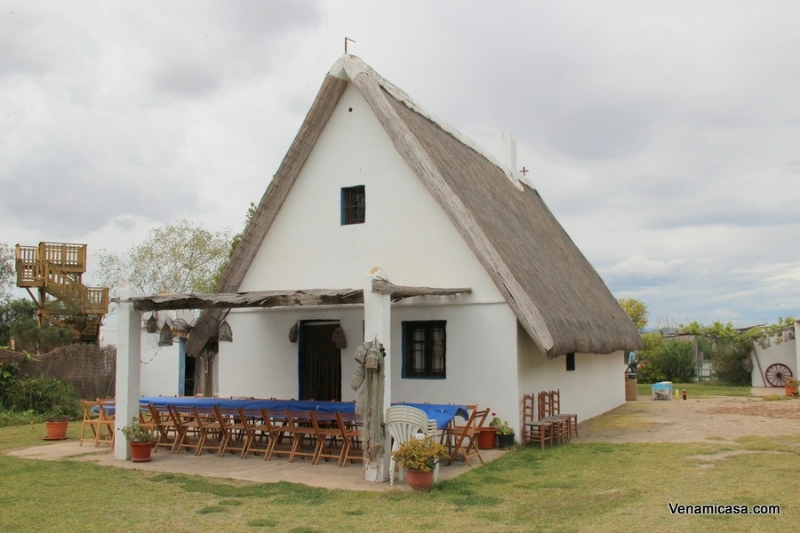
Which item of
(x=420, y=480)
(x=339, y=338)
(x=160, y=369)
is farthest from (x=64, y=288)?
(x=420, y=480)

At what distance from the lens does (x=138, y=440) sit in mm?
11133

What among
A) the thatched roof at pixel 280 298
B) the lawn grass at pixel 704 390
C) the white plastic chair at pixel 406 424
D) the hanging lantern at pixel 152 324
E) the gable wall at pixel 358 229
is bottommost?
the lawn grass at pixel 704 390

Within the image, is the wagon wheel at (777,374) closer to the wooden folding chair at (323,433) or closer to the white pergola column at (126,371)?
the wooden folding chair at (323,433)

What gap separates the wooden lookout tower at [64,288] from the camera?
2839 cm

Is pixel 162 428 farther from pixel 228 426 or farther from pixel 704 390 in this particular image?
pixel 704 390

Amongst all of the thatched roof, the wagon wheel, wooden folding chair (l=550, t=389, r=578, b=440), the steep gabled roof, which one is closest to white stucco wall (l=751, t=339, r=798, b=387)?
the wagon wheel

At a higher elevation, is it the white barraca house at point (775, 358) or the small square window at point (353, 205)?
the small square window at point (353, 205)

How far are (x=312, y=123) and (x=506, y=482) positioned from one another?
832cm

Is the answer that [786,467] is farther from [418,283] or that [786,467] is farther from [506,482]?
[418,283]

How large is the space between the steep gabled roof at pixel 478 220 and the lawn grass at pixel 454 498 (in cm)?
264

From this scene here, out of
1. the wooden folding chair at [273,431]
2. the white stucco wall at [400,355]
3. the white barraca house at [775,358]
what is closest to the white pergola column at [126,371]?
the wooden folding chair at [273,431]

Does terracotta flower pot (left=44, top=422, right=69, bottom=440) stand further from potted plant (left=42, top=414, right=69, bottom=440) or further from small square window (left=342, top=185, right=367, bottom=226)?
small square window (left=342, top=185, right=367, bottom=226)

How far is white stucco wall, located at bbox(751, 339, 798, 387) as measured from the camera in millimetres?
26719

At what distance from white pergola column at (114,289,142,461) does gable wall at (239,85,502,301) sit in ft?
12.6
